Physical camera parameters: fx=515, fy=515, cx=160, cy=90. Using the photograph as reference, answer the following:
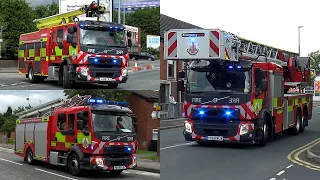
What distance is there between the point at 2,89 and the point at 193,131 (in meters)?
7.53

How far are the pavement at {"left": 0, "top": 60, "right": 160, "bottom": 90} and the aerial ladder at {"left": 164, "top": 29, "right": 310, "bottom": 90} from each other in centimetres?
154

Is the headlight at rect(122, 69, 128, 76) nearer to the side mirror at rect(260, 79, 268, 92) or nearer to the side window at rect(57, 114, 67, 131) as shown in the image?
the side window at rect(57, 114, 67, 131)

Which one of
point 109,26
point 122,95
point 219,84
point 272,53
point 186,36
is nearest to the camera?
point 122,95

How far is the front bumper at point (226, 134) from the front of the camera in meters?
13.9

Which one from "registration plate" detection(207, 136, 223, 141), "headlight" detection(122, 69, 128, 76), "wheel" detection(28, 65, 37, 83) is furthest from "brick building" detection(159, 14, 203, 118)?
"wheel" detection(28, 65, 37, 83)

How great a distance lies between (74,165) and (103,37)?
363 centimetres

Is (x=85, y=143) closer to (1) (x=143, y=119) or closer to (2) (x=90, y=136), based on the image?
(2) (x=90, y=136)

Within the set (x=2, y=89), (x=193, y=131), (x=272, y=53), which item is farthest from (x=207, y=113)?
(x=2, y=89)

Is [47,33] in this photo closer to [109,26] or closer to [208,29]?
[109,26]

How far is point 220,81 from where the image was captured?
1394cm

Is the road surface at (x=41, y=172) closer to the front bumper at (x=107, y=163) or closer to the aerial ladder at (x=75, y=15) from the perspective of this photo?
the front bumper at (x=107, y=163)

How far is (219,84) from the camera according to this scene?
1395cm

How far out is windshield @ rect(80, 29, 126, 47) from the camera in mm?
9805

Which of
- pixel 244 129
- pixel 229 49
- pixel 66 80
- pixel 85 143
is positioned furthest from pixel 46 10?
pixel 244 129
